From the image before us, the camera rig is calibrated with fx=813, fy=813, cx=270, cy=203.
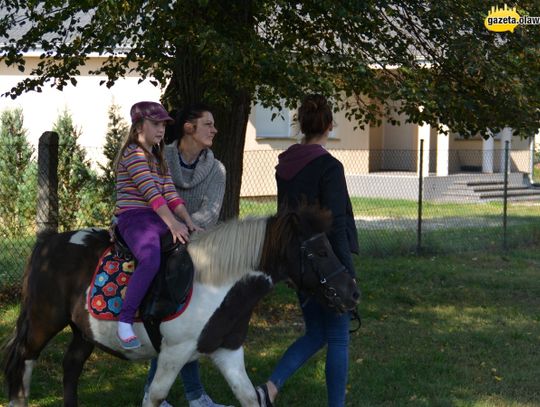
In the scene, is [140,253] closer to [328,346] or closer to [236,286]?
[236,286]

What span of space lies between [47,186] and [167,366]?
13.5 feet

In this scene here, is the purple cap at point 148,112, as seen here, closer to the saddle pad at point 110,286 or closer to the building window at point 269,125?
the saddle pad at point 110,286

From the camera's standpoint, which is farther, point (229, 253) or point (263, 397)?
point (263, 397)

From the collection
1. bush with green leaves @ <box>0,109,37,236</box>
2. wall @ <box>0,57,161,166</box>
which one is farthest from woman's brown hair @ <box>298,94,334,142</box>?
wall @ <box>0,57,161,166</box>

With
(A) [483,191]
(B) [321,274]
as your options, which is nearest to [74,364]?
(B) [321,274]

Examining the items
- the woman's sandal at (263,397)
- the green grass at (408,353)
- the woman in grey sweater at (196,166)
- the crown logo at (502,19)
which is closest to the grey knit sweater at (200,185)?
the woman in grey sweater at (196,166)

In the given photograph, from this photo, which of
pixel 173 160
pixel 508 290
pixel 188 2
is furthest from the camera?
pixel 508 290

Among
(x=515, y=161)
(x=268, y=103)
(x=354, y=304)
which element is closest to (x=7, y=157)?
(x=268, y=103)

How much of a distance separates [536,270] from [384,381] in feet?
20.4

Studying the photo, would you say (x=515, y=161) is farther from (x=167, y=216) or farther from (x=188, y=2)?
(x=167, y=216)

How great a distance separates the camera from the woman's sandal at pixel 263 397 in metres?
4.68

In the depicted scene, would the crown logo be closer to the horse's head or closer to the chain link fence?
the chain link fence

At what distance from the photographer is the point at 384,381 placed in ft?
20.3

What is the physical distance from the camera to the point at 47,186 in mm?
8102
